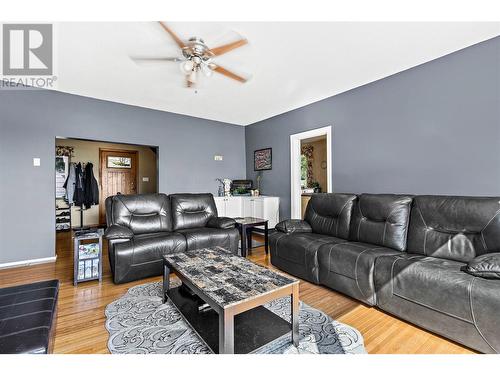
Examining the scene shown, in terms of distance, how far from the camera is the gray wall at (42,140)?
3.36 m

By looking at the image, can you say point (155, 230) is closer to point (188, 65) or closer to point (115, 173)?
point (188, 65)

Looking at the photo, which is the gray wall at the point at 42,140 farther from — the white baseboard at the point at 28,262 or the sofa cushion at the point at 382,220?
the sofa cushion at the point at 382,220

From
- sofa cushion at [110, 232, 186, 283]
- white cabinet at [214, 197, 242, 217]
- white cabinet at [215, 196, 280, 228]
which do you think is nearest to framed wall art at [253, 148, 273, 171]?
white cabinet at [215, 196, 280, 228]

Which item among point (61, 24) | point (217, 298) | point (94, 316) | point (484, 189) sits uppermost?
point (61, 24)

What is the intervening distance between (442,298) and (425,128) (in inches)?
79.6

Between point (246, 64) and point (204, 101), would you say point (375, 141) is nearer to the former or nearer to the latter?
point (246, 64)

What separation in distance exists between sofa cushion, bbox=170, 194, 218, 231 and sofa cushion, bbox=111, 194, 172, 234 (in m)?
0.11

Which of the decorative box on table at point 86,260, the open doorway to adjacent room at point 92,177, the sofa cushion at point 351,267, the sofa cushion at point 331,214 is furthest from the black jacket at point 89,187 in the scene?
the sofa cushion at point 351,267

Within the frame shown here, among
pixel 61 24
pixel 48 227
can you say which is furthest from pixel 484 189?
pixel 48 227

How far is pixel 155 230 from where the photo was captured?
10.8 ft

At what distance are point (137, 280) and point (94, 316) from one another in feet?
2.45

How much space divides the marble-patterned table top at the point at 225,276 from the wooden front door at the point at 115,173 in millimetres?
5099

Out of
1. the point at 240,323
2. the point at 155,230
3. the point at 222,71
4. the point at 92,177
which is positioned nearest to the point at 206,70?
the point at 222,71

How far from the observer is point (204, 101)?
4219mm
